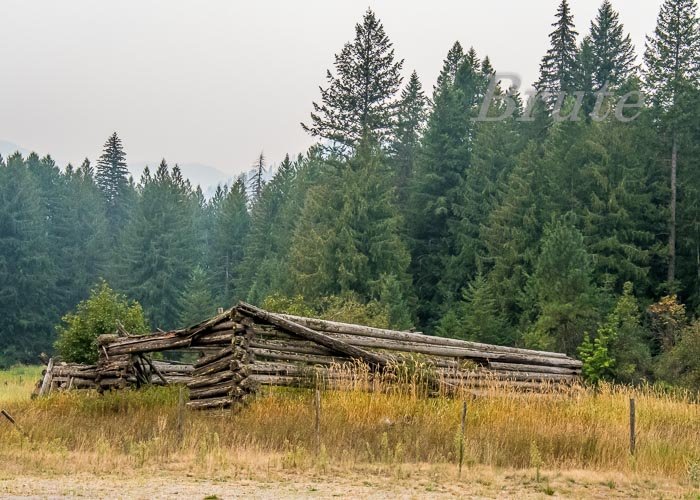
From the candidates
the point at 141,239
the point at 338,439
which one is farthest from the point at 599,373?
the point at 141,239

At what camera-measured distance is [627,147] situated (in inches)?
1620

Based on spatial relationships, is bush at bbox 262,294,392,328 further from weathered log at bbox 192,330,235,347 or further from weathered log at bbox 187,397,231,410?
weathered log at bbox 187,397,231,410

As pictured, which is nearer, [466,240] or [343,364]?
[343,364]

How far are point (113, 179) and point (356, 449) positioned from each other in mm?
75858

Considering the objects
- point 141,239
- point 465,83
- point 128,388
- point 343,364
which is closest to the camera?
point 343,364

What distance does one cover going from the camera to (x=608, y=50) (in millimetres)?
52000

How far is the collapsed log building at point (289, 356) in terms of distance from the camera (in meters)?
14.3

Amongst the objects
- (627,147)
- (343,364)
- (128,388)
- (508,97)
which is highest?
(508,97)

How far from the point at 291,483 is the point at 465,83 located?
169ft

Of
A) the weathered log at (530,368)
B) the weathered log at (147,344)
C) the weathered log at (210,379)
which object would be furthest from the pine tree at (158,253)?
the weathered log at (210,379)

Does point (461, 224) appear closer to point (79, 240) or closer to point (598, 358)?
point (598, 358)

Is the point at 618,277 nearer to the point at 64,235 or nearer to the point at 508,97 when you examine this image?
the point at 508,97

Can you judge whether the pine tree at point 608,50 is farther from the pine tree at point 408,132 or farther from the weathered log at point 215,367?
the weathered log at point 215,367

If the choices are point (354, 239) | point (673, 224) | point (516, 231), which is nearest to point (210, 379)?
point (516, 231)
